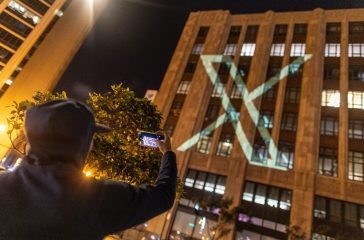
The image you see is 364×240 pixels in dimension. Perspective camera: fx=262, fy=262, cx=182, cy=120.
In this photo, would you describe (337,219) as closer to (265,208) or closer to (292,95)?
(265,208)

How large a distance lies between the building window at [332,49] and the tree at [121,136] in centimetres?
3160

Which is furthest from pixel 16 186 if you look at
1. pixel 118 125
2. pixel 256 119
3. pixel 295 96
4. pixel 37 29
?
pixel 37 29

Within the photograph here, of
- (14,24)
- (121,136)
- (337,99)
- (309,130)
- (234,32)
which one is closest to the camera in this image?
(121,136)

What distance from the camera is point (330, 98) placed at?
32.2m

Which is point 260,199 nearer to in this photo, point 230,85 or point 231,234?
point 231,234

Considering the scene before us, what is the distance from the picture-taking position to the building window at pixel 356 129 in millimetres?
28875

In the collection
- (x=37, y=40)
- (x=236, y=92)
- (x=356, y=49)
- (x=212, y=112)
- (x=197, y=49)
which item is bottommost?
(x=212, y=112)

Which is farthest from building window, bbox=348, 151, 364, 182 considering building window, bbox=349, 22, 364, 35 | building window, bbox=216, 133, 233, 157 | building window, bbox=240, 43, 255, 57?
building window, bbox=240, 43, 255, 57

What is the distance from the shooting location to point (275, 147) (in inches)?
1217

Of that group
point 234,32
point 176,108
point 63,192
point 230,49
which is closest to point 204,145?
point 176,108

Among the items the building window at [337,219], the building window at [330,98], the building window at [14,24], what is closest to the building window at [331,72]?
the building window at [330,98]

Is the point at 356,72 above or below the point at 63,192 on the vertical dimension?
above

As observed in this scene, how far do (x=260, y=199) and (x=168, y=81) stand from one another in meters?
21.8

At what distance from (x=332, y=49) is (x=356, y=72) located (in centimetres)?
480
